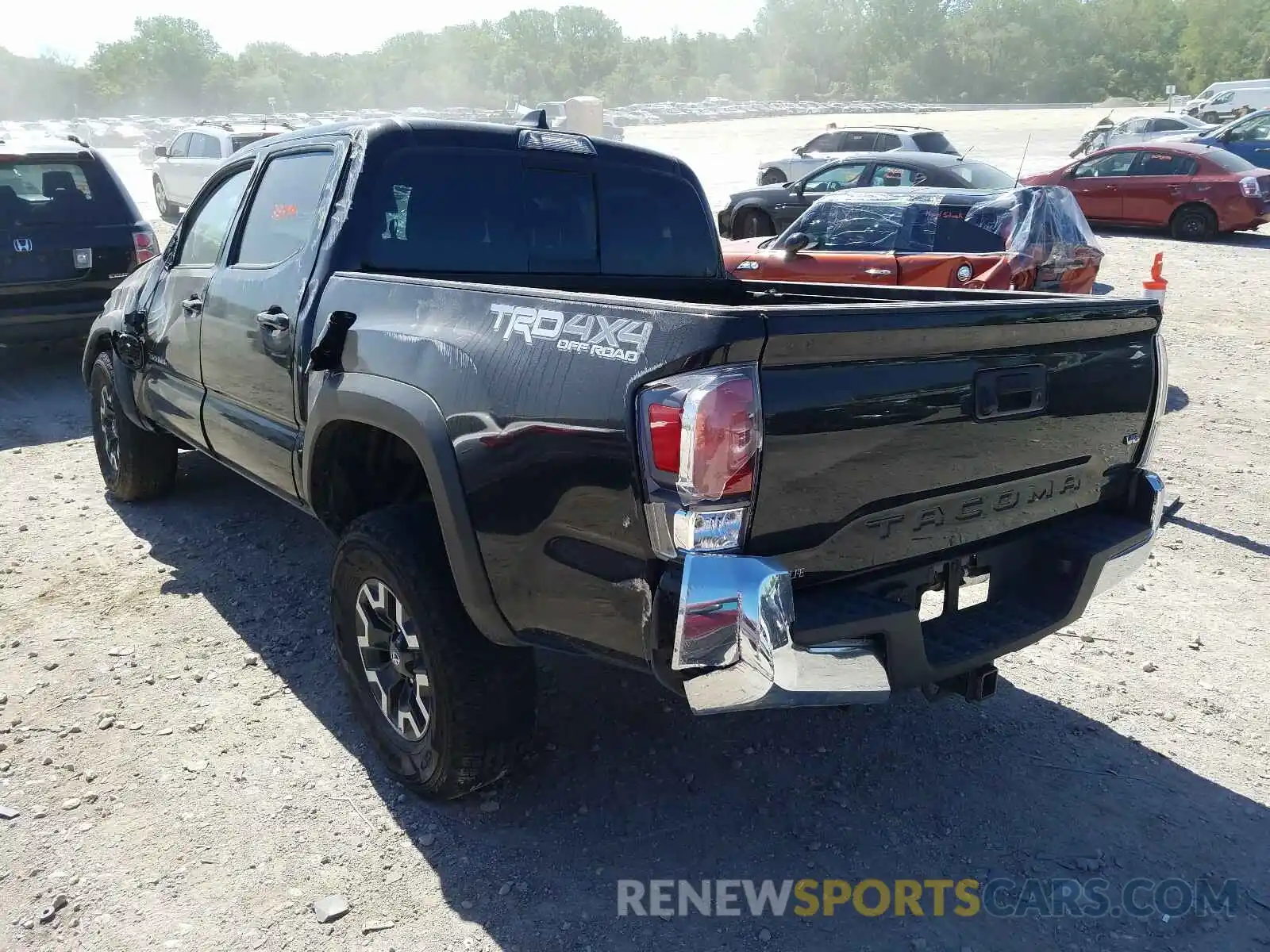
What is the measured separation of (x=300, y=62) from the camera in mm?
107188

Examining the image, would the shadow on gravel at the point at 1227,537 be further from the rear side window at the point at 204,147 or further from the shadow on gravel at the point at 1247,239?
the rear side window at the point at 204,147

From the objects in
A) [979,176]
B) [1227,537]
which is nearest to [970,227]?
[1227,537]

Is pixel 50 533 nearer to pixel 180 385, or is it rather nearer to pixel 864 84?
pixel 180 385

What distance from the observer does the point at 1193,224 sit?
1598 centimetres

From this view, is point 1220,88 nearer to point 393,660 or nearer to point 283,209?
point 283,209

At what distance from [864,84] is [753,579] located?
11910cm

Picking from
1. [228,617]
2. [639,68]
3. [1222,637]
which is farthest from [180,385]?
[639,68]

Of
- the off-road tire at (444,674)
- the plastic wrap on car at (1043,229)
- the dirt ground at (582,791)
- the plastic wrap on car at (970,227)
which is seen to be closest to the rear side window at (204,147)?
the plastic wrap on car at (970,227)

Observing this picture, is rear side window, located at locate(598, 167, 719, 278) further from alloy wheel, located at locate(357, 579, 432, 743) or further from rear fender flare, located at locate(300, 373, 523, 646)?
alloy wheel, located at locate(357, 579, 432, 743)

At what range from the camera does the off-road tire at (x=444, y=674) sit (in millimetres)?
2920

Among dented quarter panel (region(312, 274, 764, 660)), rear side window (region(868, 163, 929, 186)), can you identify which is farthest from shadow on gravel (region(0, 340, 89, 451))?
rear side window (region(868, 163, 929, 186))

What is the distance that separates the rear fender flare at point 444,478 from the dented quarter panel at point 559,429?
0.03 meters

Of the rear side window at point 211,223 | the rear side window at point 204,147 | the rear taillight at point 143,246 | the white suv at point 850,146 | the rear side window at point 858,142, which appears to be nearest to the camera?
the rear side window at point 211,223

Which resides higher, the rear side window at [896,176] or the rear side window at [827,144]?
the rear side window at [827,144]
